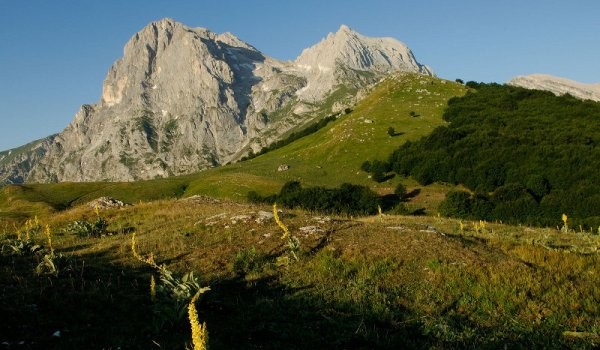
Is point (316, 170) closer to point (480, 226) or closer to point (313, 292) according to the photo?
point (480, 226)

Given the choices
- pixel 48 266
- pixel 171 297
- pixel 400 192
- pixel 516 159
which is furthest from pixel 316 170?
pixel 171 297

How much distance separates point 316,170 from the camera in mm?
77625

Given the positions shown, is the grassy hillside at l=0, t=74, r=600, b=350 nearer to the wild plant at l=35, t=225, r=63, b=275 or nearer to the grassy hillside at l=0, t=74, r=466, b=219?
the wild plant at l=35, t=225, r=63, b=275

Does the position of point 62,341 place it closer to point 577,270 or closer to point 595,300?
point 595,300

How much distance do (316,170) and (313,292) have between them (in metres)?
64.6

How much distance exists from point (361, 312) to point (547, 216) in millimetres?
42276

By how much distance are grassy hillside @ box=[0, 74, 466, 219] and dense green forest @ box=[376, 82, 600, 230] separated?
4.01 metres

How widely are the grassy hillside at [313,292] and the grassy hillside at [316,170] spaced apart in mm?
42314

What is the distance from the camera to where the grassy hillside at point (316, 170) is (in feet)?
229

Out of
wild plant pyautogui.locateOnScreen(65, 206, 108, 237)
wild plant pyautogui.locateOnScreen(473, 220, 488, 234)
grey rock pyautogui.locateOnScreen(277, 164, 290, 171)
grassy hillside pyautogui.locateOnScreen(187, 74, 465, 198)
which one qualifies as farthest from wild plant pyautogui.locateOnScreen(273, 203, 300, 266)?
grey rock pyautogui.locateOnScreen(277, 164, 290, 171)

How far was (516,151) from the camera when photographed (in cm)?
6406

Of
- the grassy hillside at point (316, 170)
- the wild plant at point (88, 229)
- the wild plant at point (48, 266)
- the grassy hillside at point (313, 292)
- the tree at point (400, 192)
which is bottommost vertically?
the grassy hillside at point (313, 292)

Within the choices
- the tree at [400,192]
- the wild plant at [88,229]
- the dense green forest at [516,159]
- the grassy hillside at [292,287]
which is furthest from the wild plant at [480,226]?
the tree at [400,192]

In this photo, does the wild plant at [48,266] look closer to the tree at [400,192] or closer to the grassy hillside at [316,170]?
the grassy hillside at [316,170]
